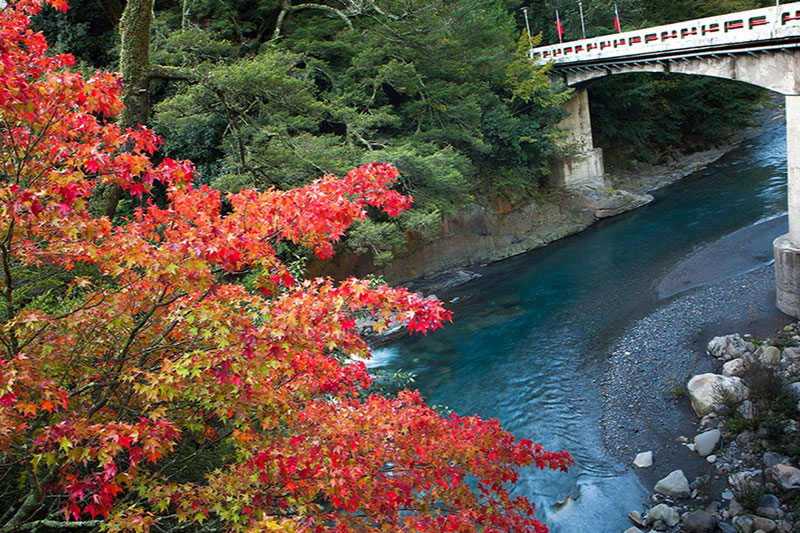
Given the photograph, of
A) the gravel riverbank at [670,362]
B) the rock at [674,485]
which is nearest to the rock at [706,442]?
the gravel riverbank at [670,362]

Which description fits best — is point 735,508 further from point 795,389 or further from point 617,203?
point 617,203

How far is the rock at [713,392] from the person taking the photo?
9992 millimetres

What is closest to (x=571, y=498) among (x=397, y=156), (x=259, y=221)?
(x=259, y=221)

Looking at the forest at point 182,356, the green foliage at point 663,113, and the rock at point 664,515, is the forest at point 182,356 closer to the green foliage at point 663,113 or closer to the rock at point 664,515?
the rock at point 664,515

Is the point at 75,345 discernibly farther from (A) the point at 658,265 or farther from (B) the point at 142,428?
(A) the point at 658,265

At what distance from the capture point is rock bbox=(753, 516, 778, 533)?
24.3 feet

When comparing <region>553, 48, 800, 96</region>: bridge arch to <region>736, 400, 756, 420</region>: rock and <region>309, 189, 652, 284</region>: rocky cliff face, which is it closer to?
<region>309, 189, 652, 284</region>: rocky cliff face

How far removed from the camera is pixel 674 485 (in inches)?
341

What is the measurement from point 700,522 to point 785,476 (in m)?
1.49

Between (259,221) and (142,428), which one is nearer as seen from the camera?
(142,428)

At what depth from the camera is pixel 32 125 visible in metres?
4.27

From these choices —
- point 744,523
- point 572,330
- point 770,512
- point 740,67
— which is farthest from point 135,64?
point 740,67

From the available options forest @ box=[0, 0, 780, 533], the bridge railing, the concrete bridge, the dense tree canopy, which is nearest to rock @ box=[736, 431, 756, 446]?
forest @ box=[0, 0, 780, 533]

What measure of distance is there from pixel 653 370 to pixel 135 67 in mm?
11085
